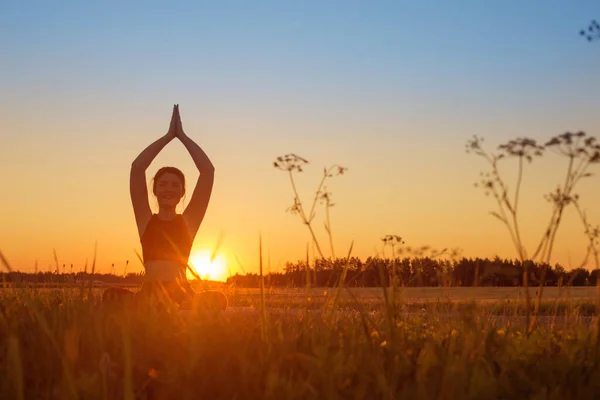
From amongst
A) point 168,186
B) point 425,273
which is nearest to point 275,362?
Result: point 425,273

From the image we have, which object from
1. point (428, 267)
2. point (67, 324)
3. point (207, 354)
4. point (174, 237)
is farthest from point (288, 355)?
point (174, 237)

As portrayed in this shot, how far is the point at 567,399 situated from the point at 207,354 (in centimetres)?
152

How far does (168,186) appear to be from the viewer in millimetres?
8703

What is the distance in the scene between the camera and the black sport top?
27.1ft

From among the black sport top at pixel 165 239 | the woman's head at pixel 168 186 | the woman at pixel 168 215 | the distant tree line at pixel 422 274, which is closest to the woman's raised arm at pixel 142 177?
the woman at pixel 168 215

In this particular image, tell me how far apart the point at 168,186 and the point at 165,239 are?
80 centimetres

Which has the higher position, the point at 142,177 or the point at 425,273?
the point at 142,177

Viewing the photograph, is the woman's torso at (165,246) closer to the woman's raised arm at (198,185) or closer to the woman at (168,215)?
the woman at (168,215)

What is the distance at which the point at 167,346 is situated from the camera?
9.64 feet

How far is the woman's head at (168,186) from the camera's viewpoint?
28.5ft

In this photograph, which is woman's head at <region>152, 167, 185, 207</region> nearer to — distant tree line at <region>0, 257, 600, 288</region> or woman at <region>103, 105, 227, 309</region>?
woman at <region>103, 105, 227, 309</region>

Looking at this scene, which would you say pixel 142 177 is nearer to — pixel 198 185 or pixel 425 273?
pixel 198 185

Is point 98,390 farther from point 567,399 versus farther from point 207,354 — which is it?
point 567,399

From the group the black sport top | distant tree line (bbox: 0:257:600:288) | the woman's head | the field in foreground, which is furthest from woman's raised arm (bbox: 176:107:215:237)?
the field in foreground
